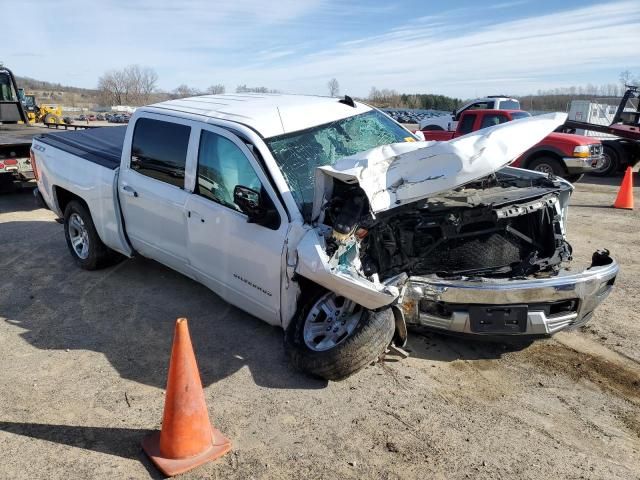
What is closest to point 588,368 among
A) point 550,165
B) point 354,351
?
point 354,351

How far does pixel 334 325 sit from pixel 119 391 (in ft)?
5.26

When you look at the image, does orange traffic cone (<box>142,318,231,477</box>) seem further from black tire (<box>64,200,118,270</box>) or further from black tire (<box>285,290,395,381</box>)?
black tire (<box>64,200,118,270</box>)

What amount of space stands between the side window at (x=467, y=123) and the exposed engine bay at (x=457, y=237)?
8.71 m

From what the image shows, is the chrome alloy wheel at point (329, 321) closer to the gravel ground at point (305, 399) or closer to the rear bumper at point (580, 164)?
the gravel ground at point (305, 399)

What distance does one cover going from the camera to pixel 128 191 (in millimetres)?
5176

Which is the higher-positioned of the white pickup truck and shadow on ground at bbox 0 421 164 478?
the white pickup truck

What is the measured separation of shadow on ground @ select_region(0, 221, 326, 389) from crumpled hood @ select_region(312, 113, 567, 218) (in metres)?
1.38

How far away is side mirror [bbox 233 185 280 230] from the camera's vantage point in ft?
12.4

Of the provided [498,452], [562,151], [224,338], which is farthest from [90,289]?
[562,151]

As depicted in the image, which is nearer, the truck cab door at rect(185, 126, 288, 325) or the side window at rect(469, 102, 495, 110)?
the truck cab door at rect(185, 126, 288, 325)

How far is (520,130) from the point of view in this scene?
12.9 ft

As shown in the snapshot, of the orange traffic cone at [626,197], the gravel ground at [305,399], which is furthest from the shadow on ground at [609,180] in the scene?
the gravel ground at [305,399]

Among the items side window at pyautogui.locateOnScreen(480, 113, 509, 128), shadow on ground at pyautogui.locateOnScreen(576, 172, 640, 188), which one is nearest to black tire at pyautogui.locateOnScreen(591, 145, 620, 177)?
shadow on ground at pyautogui.locateOnScreen(576, 172, 640, 188)

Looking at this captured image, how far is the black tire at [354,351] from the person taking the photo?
11.8 feet
